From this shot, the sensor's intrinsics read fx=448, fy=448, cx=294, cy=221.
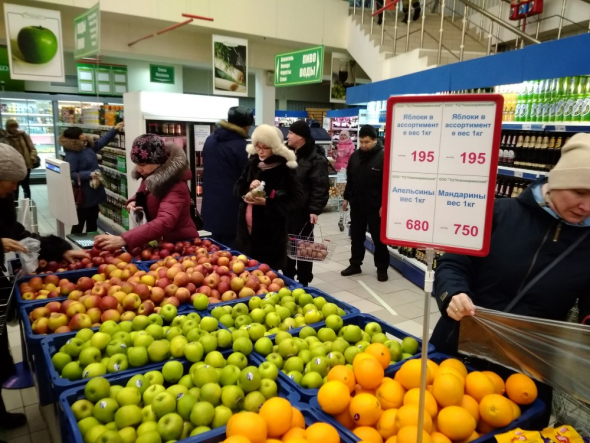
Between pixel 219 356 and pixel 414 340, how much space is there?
32.5 inches

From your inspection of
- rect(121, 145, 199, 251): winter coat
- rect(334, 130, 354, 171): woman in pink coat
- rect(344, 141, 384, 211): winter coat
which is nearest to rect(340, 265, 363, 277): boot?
rect(344, 141, 384, 211): winter coat

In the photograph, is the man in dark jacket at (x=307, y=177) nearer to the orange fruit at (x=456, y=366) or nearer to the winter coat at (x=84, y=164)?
the orange fruit at (x=456, y=366)

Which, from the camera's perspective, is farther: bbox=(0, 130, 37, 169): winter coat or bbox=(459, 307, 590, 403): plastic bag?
bbox=(0, 130, 37, 169): winter coat

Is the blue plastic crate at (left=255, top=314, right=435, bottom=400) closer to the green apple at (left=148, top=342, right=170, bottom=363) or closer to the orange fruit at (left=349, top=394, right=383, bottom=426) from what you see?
the orange fruit at (left=349, top=394, right=383, bottom=426)

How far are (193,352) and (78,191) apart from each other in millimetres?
5508

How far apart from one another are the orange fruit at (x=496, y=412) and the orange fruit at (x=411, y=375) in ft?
0.64

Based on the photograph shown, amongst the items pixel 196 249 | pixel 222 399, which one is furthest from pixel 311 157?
pixel 222 399

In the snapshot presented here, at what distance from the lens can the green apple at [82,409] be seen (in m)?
1.45

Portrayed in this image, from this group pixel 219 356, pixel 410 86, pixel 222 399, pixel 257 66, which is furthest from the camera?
pixel 257 66

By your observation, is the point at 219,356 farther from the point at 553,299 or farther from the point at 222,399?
the point at 553,299

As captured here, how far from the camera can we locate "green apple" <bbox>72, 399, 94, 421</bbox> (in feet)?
4.74

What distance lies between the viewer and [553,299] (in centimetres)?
179

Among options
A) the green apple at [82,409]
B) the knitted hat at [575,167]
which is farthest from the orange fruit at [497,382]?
the green apple at [82,409]

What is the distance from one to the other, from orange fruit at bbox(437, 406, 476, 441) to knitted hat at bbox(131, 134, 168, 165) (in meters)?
2.45
